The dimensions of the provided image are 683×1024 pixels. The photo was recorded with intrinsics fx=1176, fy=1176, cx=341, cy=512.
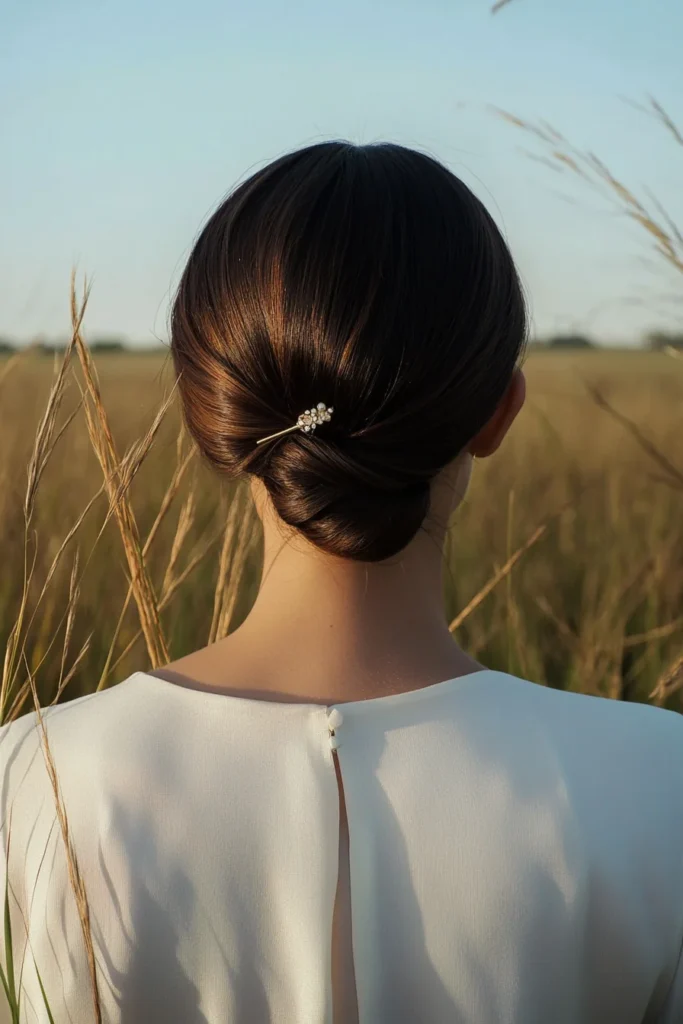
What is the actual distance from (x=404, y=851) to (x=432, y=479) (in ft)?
1.03

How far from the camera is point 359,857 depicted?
93 centimetres

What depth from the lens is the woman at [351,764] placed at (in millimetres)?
934

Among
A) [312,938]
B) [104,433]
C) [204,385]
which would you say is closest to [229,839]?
[312,938]

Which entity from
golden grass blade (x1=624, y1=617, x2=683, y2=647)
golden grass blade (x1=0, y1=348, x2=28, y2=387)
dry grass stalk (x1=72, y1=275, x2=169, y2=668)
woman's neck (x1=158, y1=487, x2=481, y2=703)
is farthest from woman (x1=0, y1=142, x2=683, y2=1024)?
golden grass blade (x1=624, y1=617, x2=683, y2=647)

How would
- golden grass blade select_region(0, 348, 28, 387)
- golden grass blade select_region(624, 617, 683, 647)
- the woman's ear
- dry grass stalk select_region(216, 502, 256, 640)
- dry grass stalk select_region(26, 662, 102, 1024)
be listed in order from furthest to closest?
1. golden grass blade select_region(624, 617, 683, 647)
2. golden grass blade select_region(0, 348, 28, 387)
3. dry grass stalk select_region(216, 502, 256, 640)
4. the woman's ear
5. dry grass stalk select_region(26, 662, 102, 1024)

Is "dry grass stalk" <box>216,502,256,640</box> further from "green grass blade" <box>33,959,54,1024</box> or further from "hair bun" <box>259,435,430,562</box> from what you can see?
"green grass blade" <box>33,959,54,1024</box>

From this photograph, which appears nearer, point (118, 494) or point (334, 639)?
point (334, 639)

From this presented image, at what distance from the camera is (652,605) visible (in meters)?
2.52

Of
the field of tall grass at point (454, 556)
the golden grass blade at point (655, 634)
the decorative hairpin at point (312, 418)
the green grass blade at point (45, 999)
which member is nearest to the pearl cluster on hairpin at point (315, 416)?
the decorative hairpin at point (312, 418)

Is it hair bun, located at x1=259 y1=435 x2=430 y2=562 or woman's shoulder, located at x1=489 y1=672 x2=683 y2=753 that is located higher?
hair bun, located at x1=259 y1=435 x2=430 y2=562

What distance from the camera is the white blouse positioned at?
3.06 feet

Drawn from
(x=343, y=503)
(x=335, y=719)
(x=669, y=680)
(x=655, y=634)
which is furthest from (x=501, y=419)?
(x=655, y=634)

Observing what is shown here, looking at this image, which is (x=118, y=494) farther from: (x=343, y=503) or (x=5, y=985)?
(x=5, y=985)

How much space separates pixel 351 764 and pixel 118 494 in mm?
453
